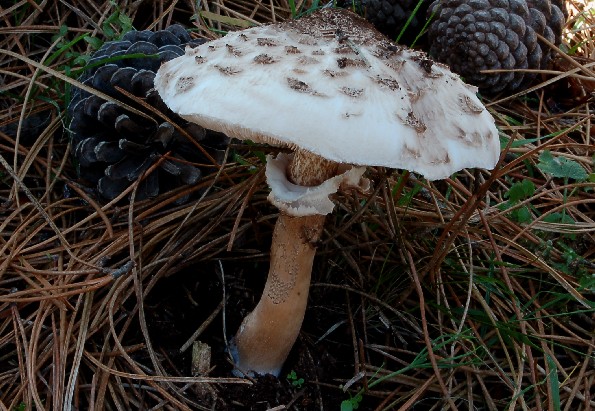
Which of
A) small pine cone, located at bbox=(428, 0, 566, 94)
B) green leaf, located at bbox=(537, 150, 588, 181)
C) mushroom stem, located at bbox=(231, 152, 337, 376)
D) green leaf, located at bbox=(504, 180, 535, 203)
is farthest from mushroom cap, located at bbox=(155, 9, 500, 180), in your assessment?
small pine cone, located at bbox=(428, 0, 566, 94)

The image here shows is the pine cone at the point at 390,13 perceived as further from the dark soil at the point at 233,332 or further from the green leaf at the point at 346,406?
the green leaf at the point at 346,406

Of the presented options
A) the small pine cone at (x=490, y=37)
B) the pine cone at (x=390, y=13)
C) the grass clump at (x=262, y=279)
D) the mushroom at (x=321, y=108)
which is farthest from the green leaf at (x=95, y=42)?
the small pine cone at (x=490, y=37)

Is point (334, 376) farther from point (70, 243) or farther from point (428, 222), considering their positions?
point (70, 243)

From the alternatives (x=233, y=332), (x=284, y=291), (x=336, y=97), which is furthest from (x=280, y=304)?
(x=336, y=97)

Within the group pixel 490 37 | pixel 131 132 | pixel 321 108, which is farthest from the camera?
pixel 490 37

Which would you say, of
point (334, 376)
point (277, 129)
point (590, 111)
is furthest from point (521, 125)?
point (277, 129)

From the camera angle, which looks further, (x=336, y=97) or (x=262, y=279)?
(x=262, y=279)

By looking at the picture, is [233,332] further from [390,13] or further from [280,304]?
[390,13]
